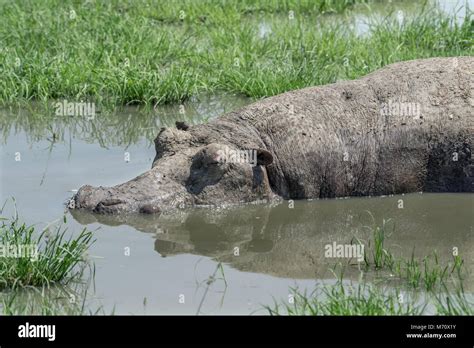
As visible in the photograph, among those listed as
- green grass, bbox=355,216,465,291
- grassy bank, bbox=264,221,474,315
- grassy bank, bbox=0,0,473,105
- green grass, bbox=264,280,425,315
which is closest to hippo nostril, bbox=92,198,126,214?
green grass, bbox=355,216,465,291

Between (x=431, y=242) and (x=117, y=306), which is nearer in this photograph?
(x=117, y=306)

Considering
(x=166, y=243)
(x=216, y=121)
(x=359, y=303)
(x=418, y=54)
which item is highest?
(x=418, y=54)

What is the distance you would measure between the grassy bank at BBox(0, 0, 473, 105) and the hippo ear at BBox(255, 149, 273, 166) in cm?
286

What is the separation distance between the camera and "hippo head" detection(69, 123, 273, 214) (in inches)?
445

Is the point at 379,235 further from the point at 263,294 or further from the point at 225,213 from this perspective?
the point at 225,213

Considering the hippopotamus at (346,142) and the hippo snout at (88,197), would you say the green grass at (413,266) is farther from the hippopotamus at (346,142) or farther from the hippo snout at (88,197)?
the hippo snout at (88,197)

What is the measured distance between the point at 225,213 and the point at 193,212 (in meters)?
0.32

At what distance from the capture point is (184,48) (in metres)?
16.6

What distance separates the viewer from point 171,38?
17.1 m

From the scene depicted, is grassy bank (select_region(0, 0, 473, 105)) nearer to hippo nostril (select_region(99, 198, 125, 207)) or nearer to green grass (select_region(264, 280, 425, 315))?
hippo nostril (select_region(99, 198, 125, 207))

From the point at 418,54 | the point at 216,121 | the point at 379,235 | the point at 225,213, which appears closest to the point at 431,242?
the point at 379,235

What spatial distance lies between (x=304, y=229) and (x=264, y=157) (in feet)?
3.54

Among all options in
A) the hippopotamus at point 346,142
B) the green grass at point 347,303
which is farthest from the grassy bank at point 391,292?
the hippopotamus at point 346,142

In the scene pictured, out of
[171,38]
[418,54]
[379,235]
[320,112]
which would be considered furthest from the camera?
[171,38]
